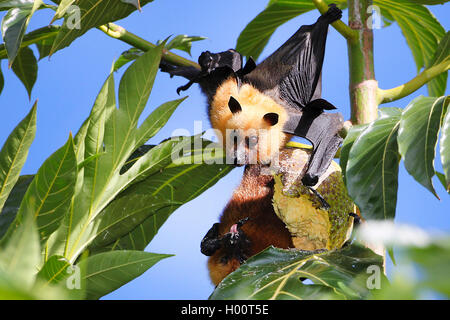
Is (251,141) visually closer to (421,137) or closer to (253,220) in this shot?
(253,220)

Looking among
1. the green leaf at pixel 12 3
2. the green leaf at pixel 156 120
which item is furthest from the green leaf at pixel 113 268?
the green leaf at pixel 12 3

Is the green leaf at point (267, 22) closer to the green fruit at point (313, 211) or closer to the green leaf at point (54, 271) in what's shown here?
the green fruit at point (313, 211)

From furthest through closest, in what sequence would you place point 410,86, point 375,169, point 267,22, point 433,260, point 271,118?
point 267,22, point 410,86, point 271,118, point 375,169, point 433,260

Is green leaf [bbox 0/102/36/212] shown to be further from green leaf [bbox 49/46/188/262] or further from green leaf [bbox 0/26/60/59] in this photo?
green leaf [bbox 0/26/60/59]

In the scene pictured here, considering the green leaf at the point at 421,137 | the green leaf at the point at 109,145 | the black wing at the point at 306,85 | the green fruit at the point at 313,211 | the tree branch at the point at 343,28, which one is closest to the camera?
the green leaf at the point at 421,137

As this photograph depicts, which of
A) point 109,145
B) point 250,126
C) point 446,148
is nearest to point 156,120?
point 109,145

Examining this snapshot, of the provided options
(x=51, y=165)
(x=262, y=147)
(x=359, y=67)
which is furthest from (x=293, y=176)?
(x=51, y=165)

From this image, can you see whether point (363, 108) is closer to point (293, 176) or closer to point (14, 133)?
point (293, 176)
